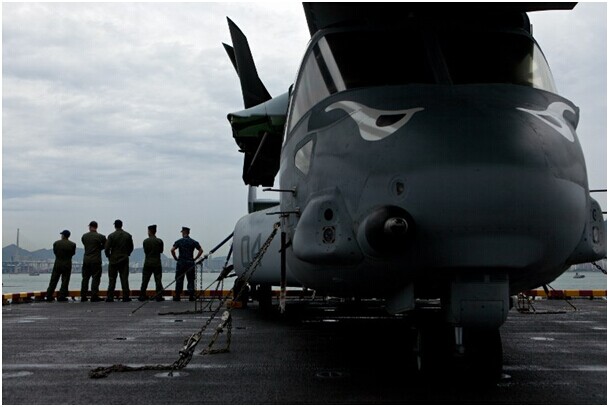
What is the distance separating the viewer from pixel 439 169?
3805 mm

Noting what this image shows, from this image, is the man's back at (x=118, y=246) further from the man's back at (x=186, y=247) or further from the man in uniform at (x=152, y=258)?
the man's back at (x=186, y=247)

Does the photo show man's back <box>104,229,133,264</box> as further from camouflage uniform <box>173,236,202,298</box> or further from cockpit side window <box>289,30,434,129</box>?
cockpit side window <box>289,30,434,129</box>

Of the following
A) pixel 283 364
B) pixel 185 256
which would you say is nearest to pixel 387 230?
pixel 283 364

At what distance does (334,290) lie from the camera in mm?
4598

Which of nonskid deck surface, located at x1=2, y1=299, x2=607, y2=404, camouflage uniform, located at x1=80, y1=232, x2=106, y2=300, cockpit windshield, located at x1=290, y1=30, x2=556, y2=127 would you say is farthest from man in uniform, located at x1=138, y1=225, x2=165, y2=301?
cockpit windshield, located at x1=290, y1=30, x2=556, y2=127

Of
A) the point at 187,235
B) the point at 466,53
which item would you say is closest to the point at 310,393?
the point at 466,53

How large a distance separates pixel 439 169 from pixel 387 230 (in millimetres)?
546

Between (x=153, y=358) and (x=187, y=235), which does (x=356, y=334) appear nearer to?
(x=153, y=358)

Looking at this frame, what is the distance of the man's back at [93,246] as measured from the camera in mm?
16000

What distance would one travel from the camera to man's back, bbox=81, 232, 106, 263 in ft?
52.5

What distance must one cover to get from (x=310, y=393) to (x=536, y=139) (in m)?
2.44

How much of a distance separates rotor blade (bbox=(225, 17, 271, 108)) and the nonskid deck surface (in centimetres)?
405

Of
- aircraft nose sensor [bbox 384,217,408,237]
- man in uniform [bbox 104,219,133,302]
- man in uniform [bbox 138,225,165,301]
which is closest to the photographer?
aircraft nose sensor [bbox 384,217,408,237]

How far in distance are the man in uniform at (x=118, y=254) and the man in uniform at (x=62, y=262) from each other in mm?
1032
